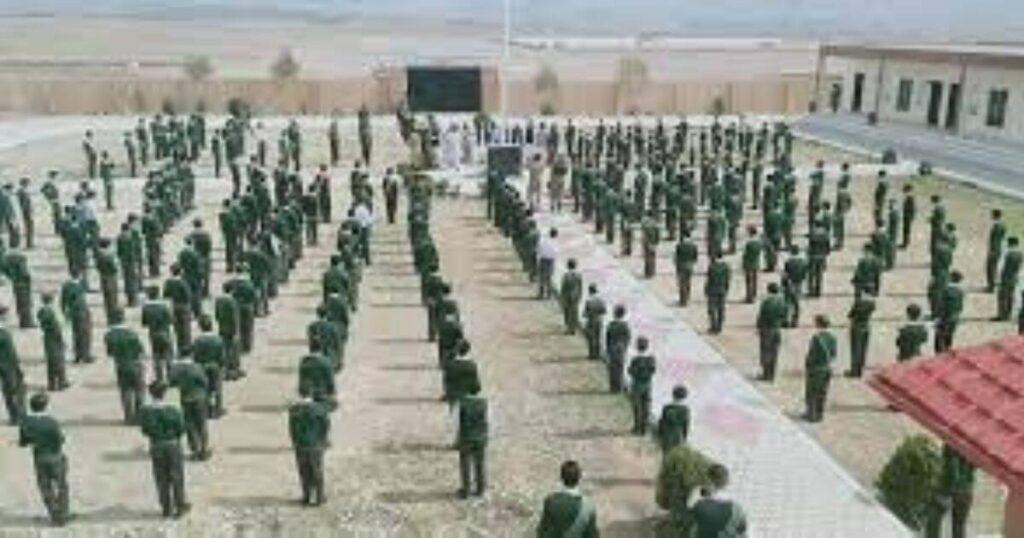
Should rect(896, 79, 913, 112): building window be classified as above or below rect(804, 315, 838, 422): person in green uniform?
above

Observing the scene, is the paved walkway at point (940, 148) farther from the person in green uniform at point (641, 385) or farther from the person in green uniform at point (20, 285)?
the person in green uniform at point (20, 285)

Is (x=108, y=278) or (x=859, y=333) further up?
(x=108, y=278)

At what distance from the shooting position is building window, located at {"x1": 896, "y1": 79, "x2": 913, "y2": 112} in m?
37.9

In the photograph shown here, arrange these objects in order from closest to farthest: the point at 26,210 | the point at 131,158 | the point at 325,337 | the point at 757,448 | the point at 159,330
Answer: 1. the point at 757,448
2. the point at 325,337
3. the point at 159,330
4. the point at 26,210
5. the point at 131,158

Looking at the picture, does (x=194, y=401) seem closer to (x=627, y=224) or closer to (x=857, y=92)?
(x=627, y=224)

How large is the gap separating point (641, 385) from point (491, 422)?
6.69 ft

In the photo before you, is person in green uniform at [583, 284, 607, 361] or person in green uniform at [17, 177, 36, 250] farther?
person in green uniform at [17, 177, 36, 250]

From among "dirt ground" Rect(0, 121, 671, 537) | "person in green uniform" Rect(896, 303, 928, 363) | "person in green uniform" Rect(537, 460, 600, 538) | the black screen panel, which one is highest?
the black screen panel

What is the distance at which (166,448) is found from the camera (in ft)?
40.0

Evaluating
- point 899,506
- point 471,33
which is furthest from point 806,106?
point 471,33

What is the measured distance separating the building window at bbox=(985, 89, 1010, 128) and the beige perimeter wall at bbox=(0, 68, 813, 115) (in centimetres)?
1804

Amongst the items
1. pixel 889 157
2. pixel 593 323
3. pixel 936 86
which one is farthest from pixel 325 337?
pixel 936 86

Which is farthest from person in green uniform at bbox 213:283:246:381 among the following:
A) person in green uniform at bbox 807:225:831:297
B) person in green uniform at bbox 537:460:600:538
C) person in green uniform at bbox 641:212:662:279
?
person in green uniform at bbox 807:225:831:297

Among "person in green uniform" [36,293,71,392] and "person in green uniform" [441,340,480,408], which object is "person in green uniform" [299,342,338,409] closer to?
"person in green uniform" [441,340,480,408]
